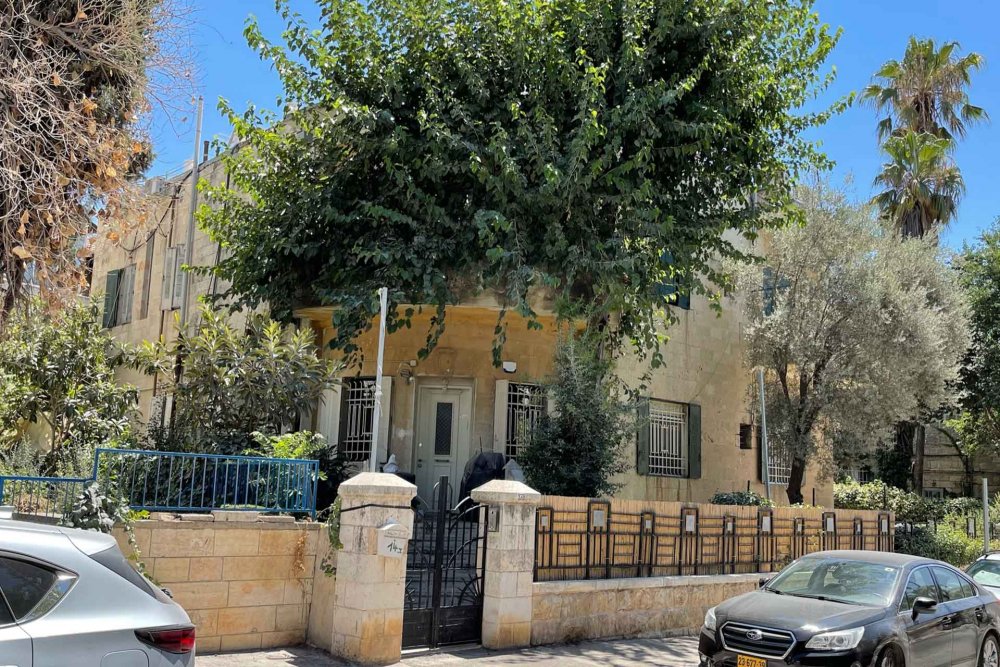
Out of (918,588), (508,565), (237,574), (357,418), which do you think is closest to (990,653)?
(918,588)

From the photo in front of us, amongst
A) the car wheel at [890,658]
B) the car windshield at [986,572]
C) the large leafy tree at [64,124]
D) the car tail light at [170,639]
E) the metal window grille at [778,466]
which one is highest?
the large leafy tree at [64,124]

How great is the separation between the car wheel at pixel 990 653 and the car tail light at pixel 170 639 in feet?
28.3

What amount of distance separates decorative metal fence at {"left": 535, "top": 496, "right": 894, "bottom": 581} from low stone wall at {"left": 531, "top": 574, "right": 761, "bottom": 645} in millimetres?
180

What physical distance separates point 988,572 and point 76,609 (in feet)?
42.0

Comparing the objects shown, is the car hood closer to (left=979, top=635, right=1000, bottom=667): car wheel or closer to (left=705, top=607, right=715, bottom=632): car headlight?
(left=705, top=607, right=715, bottom=632): car headlight

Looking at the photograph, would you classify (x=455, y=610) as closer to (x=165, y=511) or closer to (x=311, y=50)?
(x=165, y=511)

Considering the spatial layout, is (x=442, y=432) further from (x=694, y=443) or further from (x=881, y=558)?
(x=881, y=558)

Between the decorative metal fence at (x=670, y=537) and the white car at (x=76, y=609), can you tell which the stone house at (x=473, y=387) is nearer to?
the decorative metal fence at (x=670, y=537)

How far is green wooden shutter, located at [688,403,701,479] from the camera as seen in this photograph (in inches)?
714

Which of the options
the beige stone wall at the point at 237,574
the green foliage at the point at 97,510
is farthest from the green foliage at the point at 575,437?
the green foliage at the point at 97,510

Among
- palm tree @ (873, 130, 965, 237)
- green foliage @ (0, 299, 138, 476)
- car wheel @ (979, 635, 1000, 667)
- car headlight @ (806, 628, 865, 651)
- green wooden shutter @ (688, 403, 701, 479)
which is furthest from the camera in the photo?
palm tree @ (873, 130, 965, 237)

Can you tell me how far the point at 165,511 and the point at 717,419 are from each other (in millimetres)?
13178

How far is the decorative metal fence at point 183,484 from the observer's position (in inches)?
299

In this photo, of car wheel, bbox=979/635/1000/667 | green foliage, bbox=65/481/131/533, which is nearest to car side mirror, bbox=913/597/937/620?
car wheel, bbox=979/635/1000/667
